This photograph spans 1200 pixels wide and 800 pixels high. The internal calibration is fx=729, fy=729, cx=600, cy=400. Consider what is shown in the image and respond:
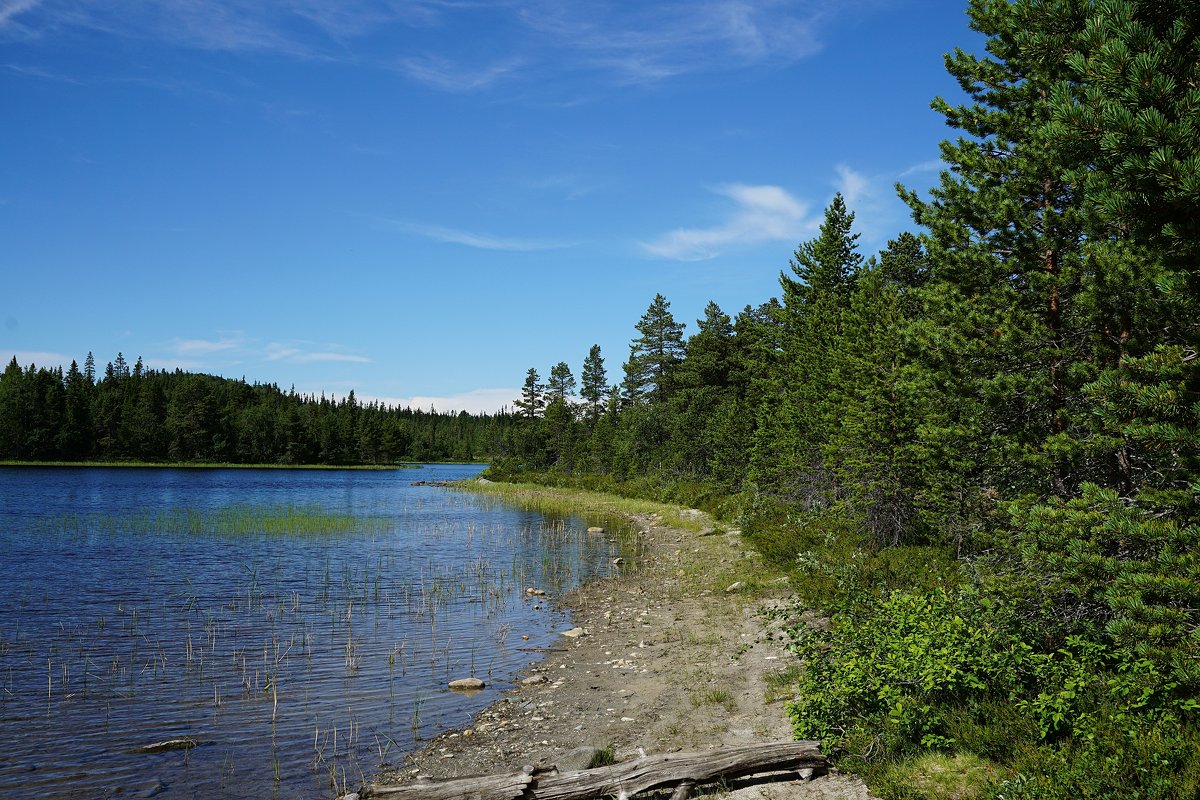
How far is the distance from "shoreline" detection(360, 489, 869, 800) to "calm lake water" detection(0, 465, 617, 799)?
0.88 meters

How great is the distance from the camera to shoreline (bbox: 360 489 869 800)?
1077cm

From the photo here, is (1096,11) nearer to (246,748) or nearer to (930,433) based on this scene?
(930,433)

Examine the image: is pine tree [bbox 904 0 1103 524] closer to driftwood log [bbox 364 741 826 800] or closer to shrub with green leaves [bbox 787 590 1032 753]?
shrub with green leaves [bbox 787 590 1032 753]

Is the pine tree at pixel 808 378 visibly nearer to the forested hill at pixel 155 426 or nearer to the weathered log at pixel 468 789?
the weathered log at pixel 468 789

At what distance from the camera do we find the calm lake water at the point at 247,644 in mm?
11398

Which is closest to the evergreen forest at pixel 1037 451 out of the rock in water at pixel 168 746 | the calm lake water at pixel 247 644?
the calm lake water at pixel 247 644

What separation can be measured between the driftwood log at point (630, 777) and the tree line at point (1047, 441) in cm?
68

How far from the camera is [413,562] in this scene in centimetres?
3175

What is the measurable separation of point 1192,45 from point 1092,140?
1.26 meters

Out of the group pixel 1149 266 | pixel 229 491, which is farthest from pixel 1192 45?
pixel 229 491

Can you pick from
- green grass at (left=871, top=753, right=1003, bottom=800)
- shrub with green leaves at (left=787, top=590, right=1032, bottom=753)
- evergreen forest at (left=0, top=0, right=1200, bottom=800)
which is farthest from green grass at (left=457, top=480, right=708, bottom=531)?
green grass at (left=871, top=753, right=1003, bottom=800)

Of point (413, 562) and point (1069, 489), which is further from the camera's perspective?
point (413, 562)

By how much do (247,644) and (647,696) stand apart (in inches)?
415

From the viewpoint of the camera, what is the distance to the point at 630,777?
8.49 m
